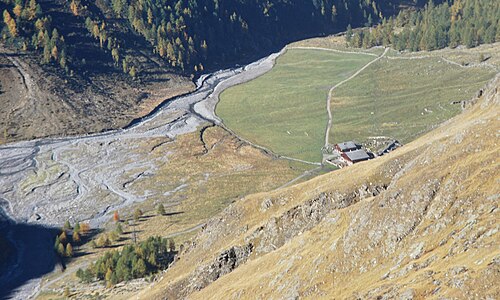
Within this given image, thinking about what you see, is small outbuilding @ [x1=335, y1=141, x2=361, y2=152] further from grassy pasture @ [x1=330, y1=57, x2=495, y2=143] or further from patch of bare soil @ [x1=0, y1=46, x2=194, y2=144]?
patch of bare soil @ [x1=0, y1=46, x2=194, y2=144]

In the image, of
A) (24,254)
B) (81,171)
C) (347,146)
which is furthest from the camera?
(81,171)

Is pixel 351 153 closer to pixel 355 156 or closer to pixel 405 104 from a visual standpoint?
pixel 355 156

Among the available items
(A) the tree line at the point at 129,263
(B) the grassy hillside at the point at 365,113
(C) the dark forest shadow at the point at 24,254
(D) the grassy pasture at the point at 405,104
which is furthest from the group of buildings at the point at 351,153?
(C) the dark forest shadow at the point at 24,254

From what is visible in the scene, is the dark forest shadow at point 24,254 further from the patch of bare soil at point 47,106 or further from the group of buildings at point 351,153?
the group of buildings at point 351,153

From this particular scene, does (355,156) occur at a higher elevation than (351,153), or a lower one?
lower

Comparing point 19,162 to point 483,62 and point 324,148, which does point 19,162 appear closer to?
point 324,148

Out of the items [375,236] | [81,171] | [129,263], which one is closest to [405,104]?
[81,171]
